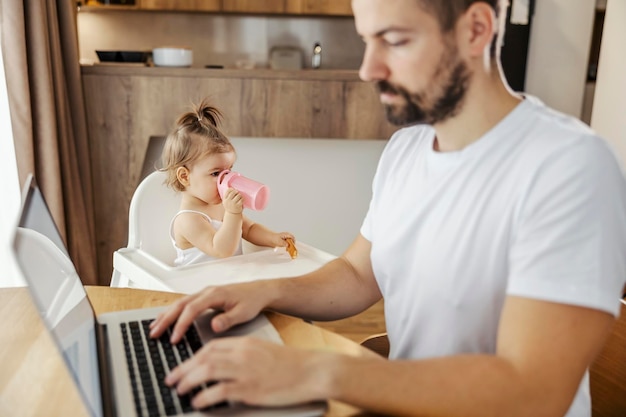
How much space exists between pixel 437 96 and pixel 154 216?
1.25 meters

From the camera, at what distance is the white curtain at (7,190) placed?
2.25 meters

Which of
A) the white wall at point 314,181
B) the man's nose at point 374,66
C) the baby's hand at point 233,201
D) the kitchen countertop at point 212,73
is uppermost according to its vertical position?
the man's nose at point 374,66

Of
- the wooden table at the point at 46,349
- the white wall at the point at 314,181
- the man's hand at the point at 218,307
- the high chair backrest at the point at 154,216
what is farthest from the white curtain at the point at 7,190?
the man's hand at the point at 218,307

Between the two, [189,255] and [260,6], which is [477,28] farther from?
[260,6]

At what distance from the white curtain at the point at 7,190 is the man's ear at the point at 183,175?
76cm

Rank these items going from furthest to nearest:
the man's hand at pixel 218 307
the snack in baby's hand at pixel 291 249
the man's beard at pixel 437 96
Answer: the snack in baby's hand at pixel 291 249, the man's hand at pixel 218 307, the man's beard at pixel 437 96

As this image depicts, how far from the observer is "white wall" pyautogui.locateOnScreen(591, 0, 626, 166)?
313 cm

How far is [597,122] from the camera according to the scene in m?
3.40

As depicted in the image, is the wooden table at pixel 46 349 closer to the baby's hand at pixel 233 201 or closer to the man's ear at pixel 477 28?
the man's ear at pixel 477 28

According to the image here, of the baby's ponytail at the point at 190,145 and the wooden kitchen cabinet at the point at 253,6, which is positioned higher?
the wooden kitchen cabinet at the point at 253,6

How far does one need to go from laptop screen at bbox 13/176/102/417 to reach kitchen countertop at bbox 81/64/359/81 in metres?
1.87

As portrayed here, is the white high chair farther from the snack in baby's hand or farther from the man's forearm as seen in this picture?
the man's forearm

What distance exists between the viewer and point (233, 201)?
1826 mm

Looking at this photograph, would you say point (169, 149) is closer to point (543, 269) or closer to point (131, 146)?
point (131, 146)
